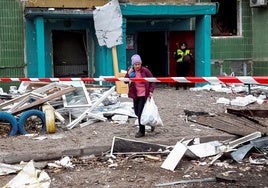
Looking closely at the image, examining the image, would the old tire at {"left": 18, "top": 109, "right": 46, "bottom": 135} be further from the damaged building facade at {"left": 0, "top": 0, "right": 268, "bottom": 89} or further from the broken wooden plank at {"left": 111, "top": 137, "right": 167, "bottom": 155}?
the damaged building facade at {"left": 0, "top": 0, "right": 268, "bottom": 89}

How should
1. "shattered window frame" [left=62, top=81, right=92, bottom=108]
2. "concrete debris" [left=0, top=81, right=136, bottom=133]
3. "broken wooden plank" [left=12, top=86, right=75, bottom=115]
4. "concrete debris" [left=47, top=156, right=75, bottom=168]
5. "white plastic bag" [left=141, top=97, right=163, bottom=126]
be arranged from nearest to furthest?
1. "concrete debris" [left=47, top=156, right=75, bottom=168]
2. "white plastic bag" [left=141, top=97, right=163, bottom=126]
3. "broken wooden plank" [left=12, top=86, right=75, bottom=115]
4. "concrete debris" [left=0, top=81, right=136, bottom=133]
5. "shattered window frame" [left=62, top=81, right=92, bottom=108]

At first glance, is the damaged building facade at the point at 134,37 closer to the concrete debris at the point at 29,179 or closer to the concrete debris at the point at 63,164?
the concrete debris at the point at 63,164

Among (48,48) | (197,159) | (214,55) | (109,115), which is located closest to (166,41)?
(214,55)

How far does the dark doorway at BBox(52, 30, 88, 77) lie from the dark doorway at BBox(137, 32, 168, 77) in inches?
107

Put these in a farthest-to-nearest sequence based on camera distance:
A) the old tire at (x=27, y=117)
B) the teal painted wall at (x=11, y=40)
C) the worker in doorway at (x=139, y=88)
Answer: the teal painted wall at (x=11, y=40), the old tire at (x=27, y=117), the worker in doorway at (x=139, y=88)

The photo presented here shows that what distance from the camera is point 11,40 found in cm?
1670

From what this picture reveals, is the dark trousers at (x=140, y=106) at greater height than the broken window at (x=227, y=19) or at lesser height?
lesser

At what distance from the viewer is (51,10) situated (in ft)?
52.5

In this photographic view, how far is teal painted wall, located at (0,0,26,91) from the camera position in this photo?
1656 cm

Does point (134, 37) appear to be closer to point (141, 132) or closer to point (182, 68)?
point (182, 68)

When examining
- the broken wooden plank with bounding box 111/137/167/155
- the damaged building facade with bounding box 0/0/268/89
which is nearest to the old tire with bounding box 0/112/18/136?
the broken wooden plank with bounding box 111/137/167/155

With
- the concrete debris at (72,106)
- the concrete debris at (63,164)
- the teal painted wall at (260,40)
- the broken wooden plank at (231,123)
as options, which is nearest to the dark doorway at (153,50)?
the teal painted wall at (260,40)

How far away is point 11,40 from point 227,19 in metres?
8.61

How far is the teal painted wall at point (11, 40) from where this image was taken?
16.6 m
